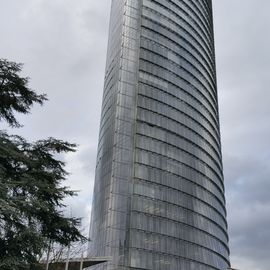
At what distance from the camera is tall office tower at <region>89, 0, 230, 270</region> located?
75.6m

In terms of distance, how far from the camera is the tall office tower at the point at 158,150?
248 feet

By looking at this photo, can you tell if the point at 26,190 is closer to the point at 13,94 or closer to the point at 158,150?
the point at 13,94

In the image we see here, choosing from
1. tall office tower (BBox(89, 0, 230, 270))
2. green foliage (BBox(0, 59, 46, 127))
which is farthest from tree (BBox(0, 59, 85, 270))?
tall office tower (BBox(89, 0, 230, 270))

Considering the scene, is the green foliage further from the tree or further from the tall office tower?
the tall office tower

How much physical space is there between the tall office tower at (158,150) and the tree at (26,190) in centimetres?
5449

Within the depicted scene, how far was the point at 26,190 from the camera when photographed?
674 inches

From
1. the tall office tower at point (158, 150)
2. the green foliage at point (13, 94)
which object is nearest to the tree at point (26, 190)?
the green foliage at point (13, 94)

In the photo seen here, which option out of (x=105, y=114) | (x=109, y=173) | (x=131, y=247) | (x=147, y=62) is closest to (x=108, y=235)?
(x=131, y=247)

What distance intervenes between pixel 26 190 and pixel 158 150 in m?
67.3

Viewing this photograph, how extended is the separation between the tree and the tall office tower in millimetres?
54490

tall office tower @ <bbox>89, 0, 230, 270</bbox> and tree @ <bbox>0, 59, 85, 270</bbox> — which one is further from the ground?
tall office tower @ <bbox>89, 0, 230, 270</bbox>

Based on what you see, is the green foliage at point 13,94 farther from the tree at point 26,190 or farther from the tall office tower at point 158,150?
the tall office tower at point 158,150

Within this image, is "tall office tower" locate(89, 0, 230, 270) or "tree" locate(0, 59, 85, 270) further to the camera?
"tall office tower" locate(89, 0, 230, 270)

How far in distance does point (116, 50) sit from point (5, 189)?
8089 cm
